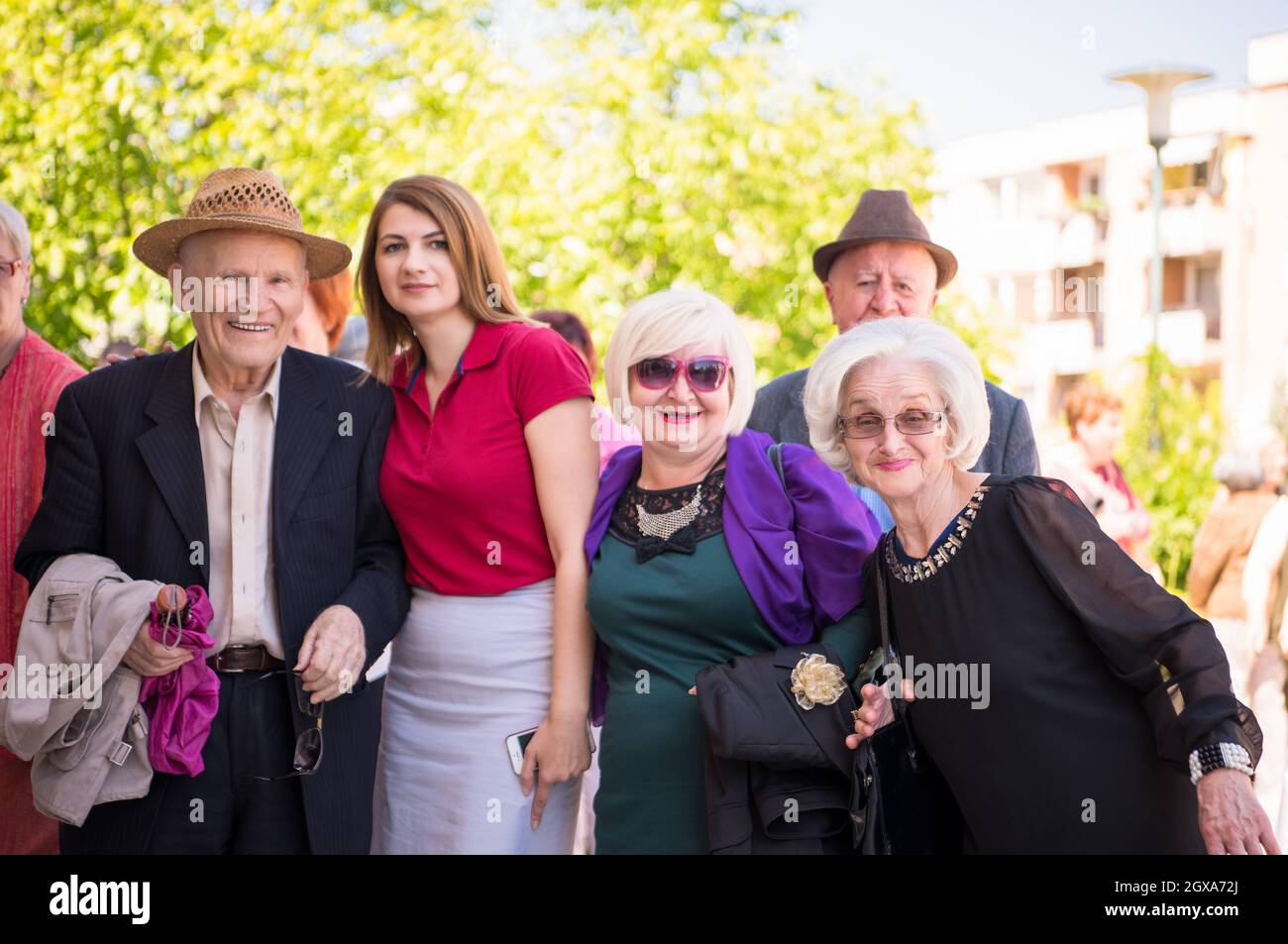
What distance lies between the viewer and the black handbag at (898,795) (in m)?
2.88

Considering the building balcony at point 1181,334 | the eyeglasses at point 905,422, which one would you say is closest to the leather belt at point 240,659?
the eyeglasses at point 905,422

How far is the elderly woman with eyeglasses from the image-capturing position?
2627 millimetres

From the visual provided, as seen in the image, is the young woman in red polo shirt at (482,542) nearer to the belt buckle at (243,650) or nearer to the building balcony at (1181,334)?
the belt buckle at (243,650)

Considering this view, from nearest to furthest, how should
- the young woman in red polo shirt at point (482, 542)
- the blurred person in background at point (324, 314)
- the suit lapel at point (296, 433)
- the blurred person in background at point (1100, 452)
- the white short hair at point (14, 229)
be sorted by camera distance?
the suit lapel at point (296, 433)
the young woman in red polo shirt at point (482, 542)
the white short hair at point (14, 229)
the blurred person in background at point (324, 314)
the blurred person in background at point (1100, 452)

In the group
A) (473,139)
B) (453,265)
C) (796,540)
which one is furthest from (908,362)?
(473,139)

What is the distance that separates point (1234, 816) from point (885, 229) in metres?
2.39

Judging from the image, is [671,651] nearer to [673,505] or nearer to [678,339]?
[673,505]

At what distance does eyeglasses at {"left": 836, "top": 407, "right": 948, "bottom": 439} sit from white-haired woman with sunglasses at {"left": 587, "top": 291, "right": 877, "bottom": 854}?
0.25m

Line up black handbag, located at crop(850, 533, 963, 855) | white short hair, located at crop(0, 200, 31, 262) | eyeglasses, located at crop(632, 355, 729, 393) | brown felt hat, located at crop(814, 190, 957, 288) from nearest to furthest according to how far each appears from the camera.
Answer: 1. black handbag, located at crop(850, 533, 963, 855)
2. eyeglasses, located at crop(632, 355, 729, 393)
3. white short hair, located at crop(0, 200, 31, 262)
4. brown felt hat, located at crop(814, 190, 957, 288)

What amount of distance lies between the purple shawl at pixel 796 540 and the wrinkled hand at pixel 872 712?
0.78 ft

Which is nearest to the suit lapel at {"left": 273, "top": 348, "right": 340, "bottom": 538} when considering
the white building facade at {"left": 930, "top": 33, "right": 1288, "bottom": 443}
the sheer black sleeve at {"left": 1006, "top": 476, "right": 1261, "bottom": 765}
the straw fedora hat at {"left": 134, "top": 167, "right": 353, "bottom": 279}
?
the straw fedora hat at {"left": 134, "top": 167, "right": 353, "bottom": 279}

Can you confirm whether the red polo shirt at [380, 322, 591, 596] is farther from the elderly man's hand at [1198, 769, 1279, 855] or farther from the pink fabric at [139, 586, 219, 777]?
the elderly man's hand at [1198, 769, 1279, 855]

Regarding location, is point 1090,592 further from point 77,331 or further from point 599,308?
point 599,308

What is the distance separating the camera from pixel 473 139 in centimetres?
952
